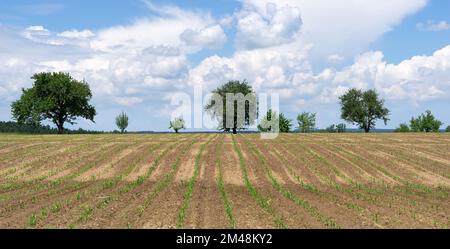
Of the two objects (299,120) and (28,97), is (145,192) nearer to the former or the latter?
(28,97)

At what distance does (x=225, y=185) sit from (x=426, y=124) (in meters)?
113

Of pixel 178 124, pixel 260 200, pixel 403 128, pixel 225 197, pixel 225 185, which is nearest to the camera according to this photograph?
pixel 260 200

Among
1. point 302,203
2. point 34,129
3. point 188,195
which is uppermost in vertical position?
point 34,129

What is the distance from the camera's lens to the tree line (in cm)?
9181

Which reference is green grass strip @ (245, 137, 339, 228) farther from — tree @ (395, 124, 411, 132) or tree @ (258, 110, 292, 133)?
tree @ (395, 124, 411, 132)

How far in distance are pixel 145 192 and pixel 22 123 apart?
252 ft

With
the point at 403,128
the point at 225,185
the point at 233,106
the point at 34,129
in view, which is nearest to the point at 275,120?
the point at 233,106

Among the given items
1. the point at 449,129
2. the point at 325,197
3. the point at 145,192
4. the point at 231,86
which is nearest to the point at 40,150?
the point at 145,192

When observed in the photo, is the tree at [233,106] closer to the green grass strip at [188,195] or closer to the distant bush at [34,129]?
the distant bush at [34,129]

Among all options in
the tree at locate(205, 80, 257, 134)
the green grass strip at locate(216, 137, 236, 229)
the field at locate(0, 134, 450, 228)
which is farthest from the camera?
the tree at locate(205, 80, 257, 134)

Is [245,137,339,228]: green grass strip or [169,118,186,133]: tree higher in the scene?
[169,118,186,133]: tree

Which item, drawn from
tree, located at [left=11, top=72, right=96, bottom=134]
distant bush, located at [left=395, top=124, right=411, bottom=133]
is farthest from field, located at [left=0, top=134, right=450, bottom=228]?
distant bush, located at [left=395, top=124, right=411, bottom=133]

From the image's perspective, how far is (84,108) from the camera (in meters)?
97.0

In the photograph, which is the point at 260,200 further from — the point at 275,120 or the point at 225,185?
the point at 275,120
